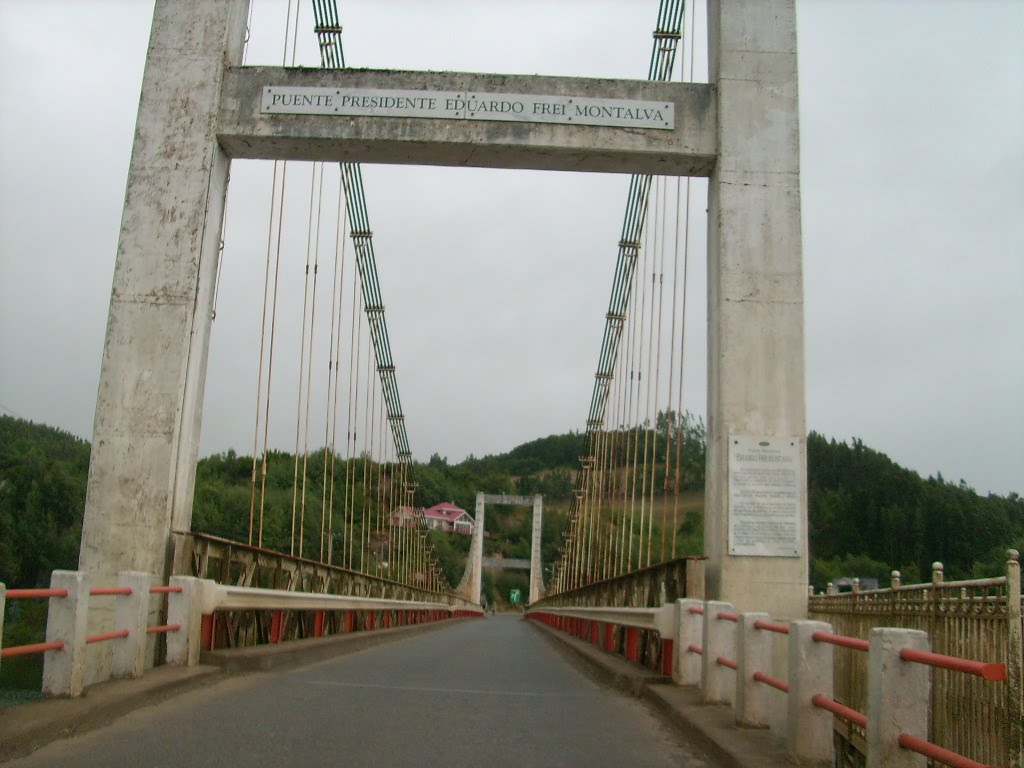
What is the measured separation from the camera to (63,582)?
4055mm

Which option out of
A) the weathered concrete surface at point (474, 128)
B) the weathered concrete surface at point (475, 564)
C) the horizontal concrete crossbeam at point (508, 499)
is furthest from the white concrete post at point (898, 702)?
the horizontal concrete crossbeam at point (508, 499)

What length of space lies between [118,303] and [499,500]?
64220 millimetres

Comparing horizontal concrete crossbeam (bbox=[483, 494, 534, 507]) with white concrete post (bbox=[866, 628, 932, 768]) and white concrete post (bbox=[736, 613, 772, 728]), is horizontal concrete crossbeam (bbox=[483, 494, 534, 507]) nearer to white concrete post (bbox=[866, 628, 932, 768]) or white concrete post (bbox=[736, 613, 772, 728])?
white concrete post (bbox=[736, 613, 772, 728])

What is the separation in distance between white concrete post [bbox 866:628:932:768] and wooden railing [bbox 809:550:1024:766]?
6.54ft

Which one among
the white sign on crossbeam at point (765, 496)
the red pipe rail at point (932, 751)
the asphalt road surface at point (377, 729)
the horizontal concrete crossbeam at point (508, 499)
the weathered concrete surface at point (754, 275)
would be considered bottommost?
the asphalt road surface at point (377, 729)

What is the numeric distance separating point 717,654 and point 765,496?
5.74ft

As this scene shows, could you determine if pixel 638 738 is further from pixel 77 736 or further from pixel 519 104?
pixel 519 104

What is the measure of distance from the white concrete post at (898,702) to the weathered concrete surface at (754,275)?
3357 millimetres

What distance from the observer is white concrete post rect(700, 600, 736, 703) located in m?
4.57

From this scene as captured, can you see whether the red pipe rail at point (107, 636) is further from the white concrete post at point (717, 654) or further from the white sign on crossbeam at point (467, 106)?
the white sign on crossbeam at point (467, 106)

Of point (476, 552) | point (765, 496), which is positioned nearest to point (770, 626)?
point (765, 496)

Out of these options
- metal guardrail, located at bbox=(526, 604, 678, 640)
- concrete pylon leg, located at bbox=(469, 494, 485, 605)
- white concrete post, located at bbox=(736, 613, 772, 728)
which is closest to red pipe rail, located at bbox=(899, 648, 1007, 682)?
white concrete post, located at bbox=(736, 613, 772, 728)

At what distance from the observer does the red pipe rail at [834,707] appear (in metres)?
2.94

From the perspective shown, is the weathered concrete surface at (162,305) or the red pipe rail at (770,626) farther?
the weathered concrete surface at (162,305)
